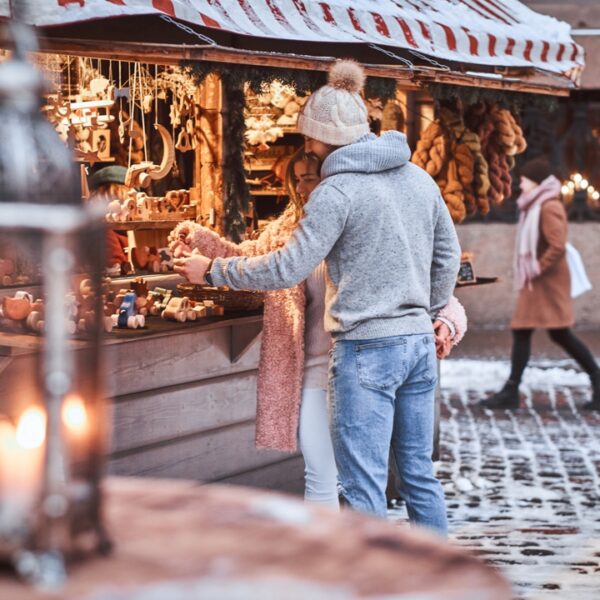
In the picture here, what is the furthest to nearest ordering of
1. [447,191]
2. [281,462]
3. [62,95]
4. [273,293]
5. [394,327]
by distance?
[447,191]
[62,95]
[281,462]
[273,293]
[394,327]

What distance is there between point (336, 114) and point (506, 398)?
550cm

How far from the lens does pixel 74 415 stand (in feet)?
6.27

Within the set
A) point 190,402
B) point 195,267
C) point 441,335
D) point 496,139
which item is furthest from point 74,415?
point 496,139

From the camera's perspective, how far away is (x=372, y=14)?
620 cm

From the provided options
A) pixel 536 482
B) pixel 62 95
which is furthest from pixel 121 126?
pixel 536 482

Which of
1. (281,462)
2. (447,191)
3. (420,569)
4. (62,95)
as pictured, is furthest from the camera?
(447,191)

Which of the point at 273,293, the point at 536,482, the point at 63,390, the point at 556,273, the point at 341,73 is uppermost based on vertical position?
the point at 341,73

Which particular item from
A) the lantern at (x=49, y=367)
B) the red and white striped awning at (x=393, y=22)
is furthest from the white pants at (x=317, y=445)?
the lantern at (x=49, y=367)

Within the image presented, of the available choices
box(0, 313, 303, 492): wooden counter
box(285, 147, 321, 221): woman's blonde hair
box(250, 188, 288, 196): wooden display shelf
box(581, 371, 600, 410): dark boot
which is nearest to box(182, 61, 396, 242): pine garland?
box(285, 147, 321, 221): woman's blonde hair

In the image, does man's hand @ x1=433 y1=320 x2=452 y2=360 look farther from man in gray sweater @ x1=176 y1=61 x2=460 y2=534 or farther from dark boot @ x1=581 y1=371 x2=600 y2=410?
dark boot @ x1=581 y1=371 x2=600 y2=410

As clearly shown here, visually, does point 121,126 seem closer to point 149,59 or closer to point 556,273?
point 149,59

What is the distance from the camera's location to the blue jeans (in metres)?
4.17

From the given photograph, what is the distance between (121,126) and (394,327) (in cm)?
329

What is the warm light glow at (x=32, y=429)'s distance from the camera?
1.95 meters
